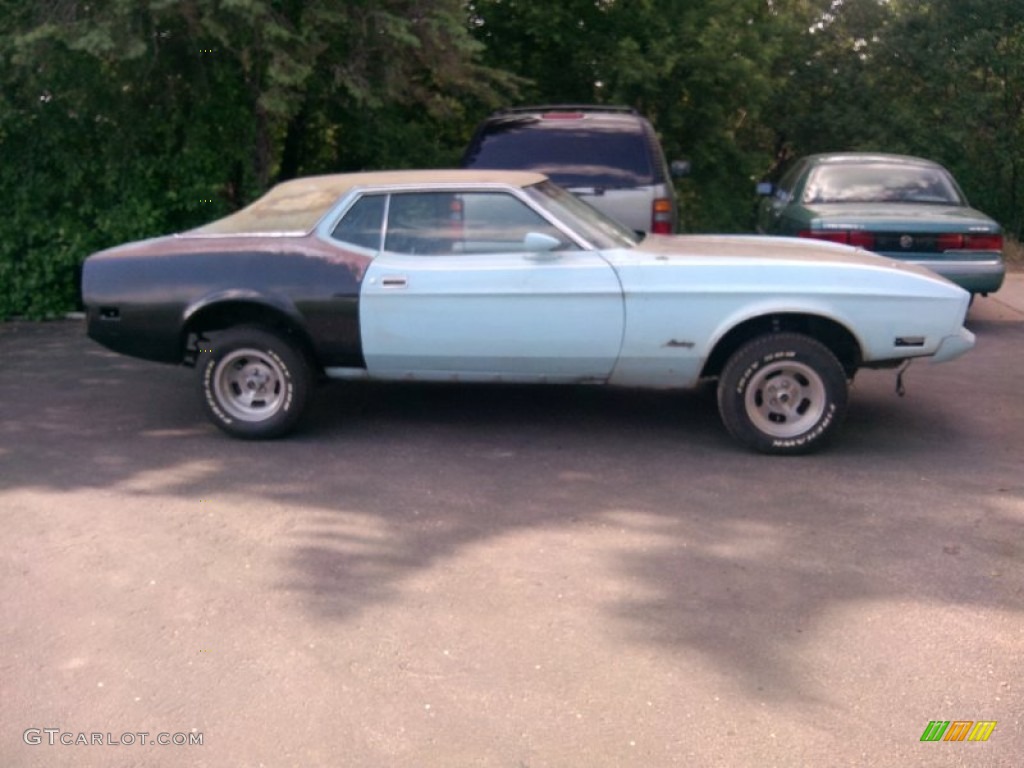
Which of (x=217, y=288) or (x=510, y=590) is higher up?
(x=217, y=288)

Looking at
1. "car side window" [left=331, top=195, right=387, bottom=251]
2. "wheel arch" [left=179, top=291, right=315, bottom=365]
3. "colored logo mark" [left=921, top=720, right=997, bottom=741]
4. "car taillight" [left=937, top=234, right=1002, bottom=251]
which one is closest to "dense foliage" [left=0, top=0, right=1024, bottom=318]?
"car side window" [left=331, top=195, right=387, bottom=251]

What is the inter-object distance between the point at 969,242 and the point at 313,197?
5.67 meters

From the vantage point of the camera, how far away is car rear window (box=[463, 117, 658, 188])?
1021cm

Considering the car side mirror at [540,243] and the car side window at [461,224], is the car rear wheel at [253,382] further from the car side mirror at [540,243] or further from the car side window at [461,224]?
the car side mirror at [540,243]

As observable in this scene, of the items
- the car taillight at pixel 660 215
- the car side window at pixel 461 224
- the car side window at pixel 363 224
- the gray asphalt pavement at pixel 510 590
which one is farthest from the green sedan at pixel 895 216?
the car side window at pixel 363 224

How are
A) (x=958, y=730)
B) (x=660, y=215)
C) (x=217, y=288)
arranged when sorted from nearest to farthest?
1. (x=958, y=730)
2. (x=217, y=288)
3. (x=660, y=215)

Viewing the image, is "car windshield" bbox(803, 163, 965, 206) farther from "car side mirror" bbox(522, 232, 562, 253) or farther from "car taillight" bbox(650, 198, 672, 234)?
"car side mirror" bbox(522, 232, 562, 253)

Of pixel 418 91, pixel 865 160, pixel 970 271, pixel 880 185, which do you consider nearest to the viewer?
pixel 970 271

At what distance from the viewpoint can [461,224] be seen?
7.31 meters

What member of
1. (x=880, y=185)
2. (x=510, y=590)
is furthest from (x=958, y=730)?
(x=880, y=185)

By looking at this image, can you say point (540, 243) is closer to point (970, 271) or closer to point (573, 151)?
point (573, 151)

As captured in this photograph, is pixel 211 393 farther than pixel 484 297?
Yes

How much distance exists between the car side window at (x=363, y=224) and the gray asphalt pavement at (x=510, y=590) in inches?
45.6

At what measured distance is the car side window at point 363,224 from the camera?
7.32m
